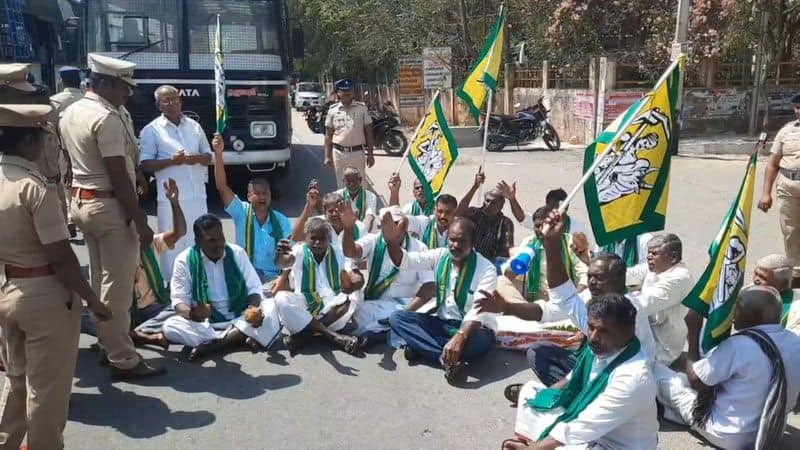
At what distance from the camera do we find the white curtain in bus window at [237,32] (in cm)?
837

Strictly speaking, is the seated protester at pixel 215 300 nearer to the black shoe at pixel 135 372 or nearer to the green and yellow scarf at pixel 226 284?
the green and yellow scarf at pixel 226 284

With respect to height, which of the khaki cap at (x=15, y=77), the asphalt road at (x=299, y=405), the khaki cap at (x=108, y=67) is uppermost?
the khaki cap at (x=108, y=67)

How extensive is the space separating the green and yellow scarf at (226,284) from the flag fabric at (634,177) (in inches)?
96.1

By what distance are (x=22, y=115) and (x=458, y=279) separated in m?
2.69

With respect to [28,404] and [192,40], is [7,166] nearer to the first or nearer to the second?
[28,404]

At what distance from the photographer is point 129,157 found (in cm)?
400

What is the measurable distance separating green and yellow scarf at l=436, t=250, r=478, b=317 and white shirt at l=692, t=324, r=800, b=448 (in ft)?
5.11

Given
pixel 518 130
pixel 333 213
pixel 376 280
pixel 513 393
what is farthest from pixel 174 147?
pixel 518 130

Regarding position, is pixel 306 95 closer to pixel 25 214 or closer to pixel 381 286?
pixel 381 286

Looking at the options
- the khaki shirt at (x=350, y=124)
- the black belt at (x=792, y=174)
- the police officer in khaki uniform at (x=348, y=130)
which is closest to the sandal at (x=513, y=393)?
the black belt at (x=792, y=174)

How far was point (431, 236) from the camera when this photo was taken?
579 centimetres

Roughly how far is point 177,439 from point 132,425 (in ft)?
1.03

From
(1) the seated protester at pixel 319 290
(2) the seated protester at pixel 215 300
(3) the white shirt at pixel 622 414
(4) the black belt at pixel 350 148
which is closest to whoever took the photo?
(3) the white shirt at pixel 622 414

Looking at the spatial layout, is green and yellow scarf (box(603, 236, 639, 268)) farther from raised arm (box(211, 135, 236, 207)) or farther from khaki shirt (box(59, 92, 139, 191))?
khaki shirt (box(59, 92, 139, 191))
